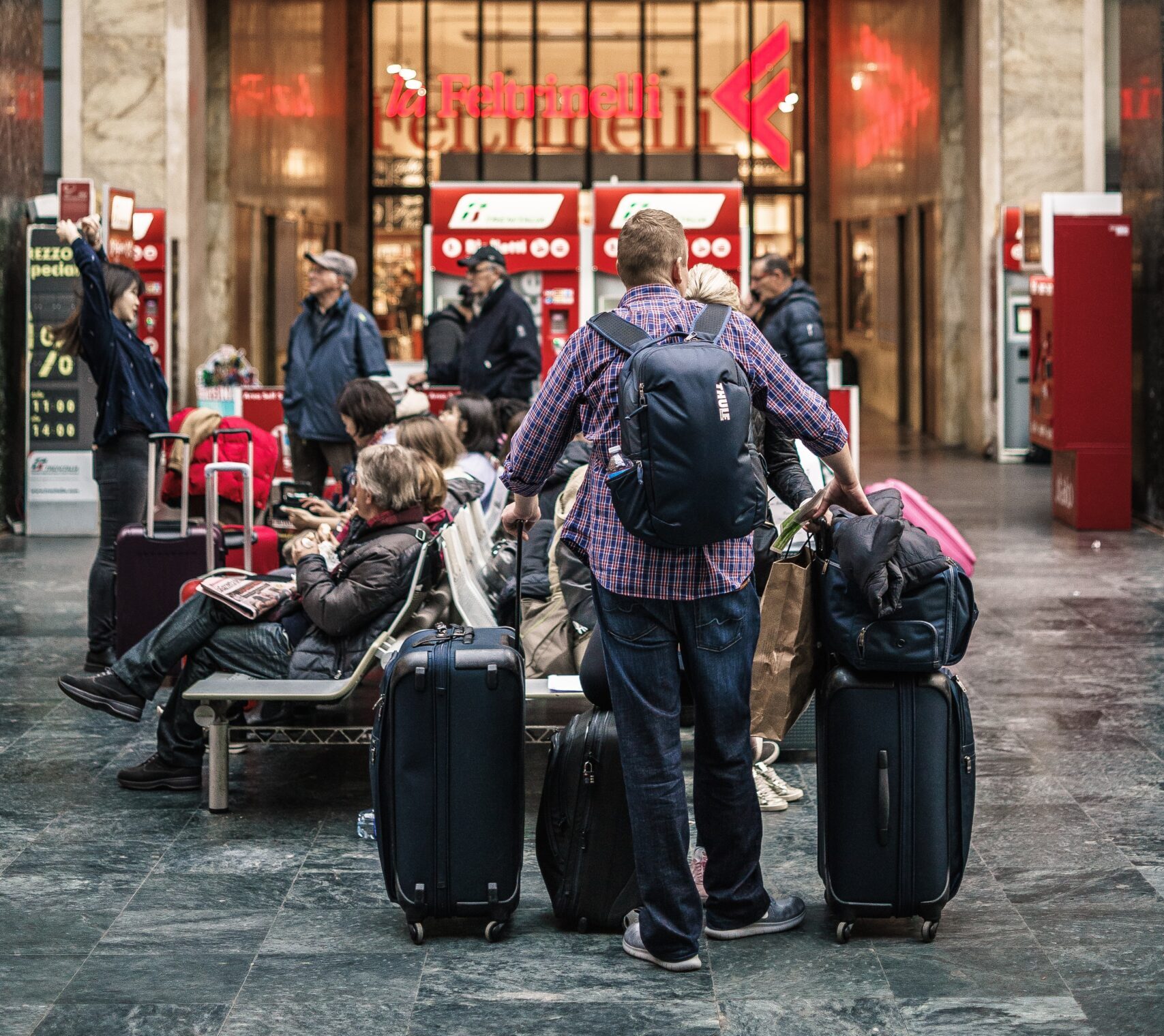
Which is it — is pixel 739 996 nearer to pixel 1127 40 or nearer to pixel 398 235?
pixel 1127 40

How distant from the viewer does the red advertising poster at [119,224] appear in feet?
39.3

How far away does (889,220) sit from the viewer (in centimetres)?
2338

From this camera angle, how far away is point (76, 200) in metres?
9.95

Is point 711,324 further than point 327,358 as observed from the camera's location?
No

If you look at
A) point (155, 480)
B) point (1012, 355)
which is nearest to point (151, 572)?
point (155, 480)

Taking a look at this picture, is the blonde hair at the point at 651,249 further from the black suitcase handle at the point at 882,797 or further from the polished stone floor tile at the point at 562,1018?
the polished stone floor tile at the point at 562,1018

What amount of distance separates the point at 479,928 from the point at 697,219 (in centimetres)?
1161

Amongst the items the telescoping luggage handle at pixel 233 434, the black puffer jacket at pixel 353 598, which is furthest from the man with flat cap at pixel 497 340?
the black puffer jacket at pixel 353 598

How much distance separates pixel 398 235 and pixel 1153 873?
25828mm

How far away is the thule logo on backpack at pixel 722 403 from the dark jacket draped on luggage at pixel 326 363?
5.41m

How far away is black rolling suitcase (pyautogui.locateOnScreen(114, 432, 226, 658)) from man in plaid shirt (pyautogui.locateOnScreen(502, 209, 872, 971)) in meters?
3.28

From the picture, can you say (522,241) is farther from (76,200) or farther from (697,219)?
(76,200)

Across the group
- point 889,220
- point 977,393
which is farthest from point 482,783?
point 889,220

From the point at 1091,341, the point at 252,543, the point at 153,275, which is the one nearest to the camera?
the point at 252,543
